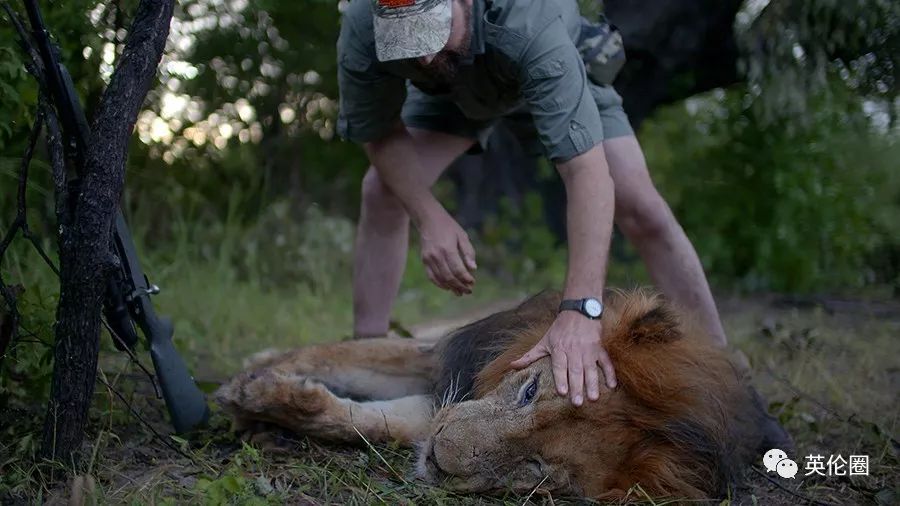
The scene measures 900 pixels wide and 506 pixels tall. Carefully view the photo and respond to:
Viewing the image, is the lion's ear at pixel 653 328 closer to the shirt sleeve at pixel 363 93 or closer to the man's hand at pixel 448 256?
the man's hand at pixel 448 256

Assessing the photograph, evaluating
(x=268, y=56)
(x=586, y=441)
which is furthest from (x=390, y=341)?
(x=268, y=56)

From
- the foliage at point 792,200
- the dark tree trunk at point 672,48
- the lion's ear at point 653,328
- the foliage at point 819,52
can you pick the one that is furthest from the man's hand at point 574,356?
the foliage at point 792,200

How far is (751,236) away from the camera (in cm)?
762

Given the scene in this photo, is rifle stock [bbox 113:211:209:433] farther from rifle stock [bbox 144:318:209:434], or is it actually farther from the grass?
the grass

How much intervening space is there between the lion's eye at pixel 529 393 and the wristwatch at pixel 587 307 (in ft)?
0.77

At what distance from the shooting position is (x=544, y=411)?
2580 millimetres

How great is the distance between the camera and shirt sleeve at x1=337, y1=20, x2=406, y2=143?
324 cm

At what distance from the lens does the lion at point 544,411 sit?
2568 mm

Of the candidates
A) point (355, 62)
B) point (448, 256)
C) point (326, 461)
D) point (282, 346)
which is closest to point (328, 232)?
point (282, 346)

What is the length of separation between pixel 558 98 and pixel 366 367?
4.04 ft

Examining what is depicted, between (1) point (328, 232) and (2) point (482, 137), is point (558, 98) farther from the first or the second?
(1) point (328, 232)

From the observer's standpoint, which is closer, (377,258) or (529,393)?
(529,393)

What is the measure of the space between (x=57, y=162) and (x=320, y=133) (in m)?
4.78

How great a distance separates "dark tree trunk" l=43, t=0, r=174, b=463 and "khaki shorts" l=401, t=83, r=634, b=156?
1.46 metres
